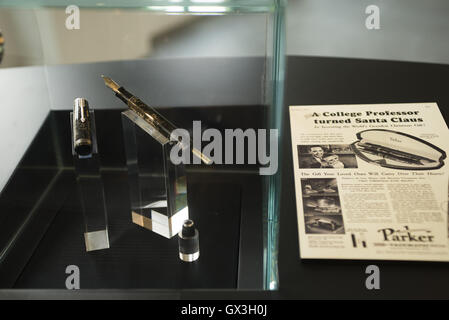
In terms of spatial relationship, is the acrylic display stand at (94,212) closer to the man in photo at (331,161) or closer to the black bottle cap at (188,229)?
the black bottle cap at (188,229)

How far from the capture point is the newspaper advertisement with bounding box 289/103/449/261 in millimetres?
724

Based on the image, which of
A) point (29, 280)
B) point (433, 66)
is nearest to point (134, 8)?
point (29, 280)

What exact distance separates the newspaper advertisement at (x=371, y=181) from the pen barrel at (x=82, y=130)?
0.30 m

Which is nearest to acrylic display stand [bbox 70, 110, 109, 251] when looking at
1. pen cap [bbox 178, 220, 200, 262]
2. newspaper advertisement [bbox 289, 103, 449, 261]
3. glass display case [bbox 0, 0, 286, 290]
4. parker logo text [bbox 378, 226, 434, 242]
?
glass display case [bbox 0, 0, 286, 290]

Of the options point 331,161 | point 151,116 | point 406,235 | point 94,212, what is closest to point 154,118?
point 151,116

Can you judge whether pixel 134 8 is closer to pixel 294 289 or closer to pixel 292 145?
pixel 292 145

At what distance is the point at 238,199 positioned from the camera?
0.93m

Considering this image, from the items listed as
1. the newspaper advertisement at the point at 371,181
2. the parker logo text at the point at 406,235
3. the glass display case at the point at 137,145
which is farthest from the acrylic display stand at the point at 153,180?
the parker logo text at the point at 406,235

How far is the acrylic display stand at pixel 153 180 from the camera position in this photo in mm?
815

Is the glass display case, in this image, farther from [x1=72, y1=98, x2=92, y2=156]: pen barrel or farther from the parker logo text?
the parker logo text

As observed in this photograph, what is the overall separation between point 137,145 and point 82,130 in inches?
3.9

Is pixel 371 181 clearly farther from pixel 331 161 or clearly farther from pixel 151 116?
pixel 151 116

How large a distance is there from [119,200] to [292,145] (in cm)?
29
